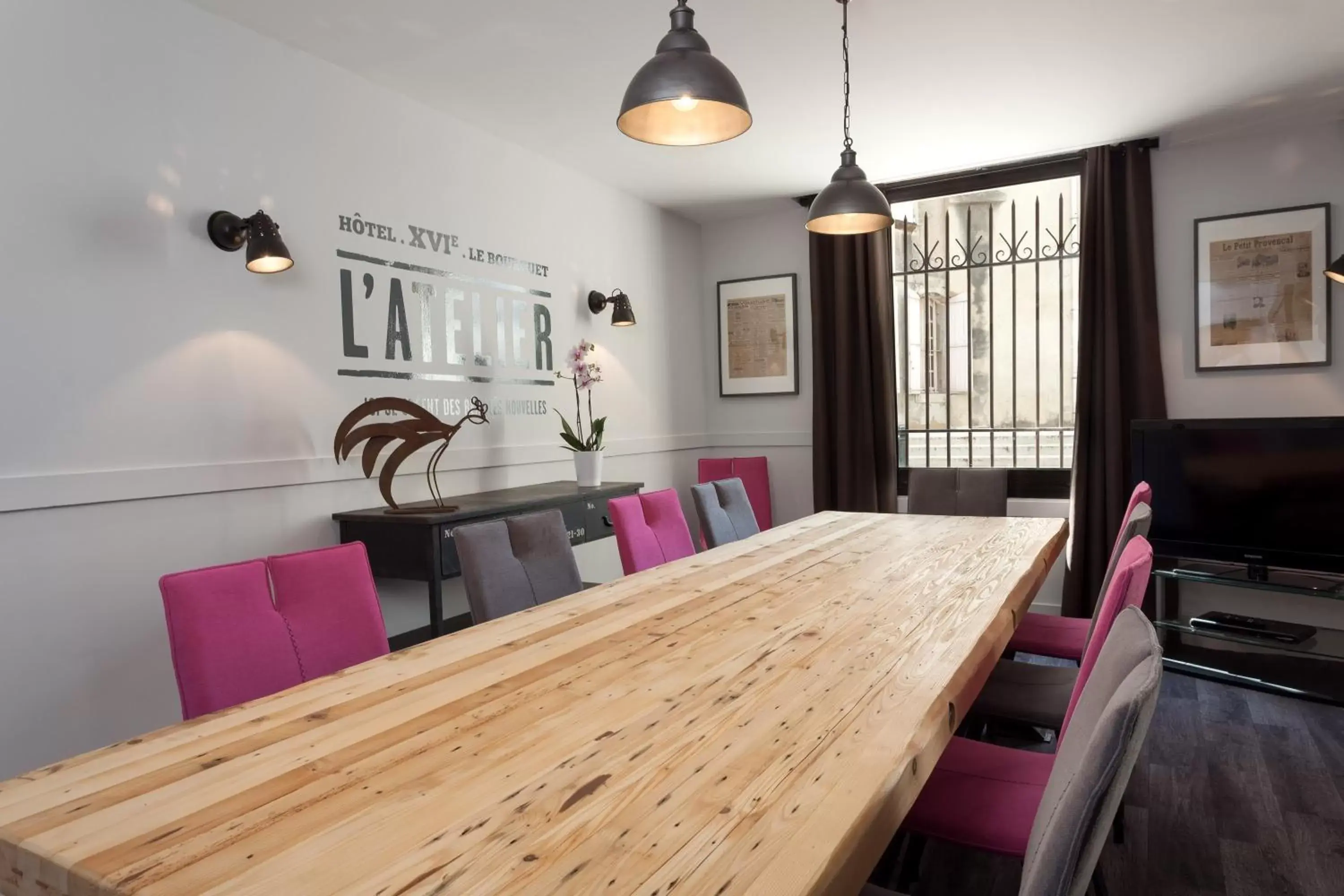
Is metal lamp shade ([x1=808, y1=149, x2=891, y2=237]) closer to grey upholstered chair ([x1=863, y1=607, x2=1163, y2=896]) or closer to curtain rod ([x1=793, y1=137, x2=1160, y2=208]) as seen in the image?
grey upholstered chair ([x1=863, y1=607, x2=1163, y2=896])

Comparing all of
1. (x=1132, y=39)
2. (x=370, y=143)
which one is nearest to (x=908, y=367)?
(x=1132, y=39)

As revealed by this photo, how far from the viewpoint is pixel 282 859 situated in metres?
0.83

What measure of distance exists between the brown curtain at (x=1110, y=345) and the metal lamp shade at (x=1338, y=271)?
92 centimetres

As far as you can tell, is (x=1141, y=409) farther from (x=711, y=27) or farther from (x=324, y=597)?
(x=324, y=597)

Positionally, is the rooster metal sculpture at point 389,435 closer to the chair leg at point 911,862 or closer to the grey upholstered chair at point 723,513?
the grey upholstered chair at point 723,513

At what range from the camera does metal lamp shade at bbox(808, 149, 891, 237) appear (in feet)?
8.84

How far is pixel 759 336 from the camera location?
18.2 feet

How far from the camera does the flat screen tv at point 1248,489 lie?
11.4 ft

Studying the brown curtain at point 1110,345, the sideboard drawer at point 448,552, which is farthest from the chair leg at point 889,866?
the brown curtain at point 1110,345

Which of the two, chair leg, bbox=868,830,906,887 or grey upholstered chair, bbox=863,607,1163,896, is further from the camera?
chair leg, bbox=868,830,906,887

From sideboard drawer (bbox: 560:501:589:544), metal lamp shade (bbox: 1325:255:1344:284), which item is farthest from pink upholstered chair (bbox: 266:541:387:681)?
metal lamp shade (bbox: 1325:255:1344:284)

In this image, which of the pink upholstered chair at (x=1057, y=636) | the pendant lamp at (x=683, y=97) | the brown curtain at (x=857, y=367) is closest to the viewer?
the pendant lamp at (x=683, y=97)

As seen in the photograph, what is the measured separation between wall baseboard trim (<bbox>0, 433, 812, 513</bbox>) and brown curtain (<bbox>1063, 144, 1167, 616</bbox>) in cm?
279

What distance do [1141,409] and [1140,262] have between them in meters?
0.76
